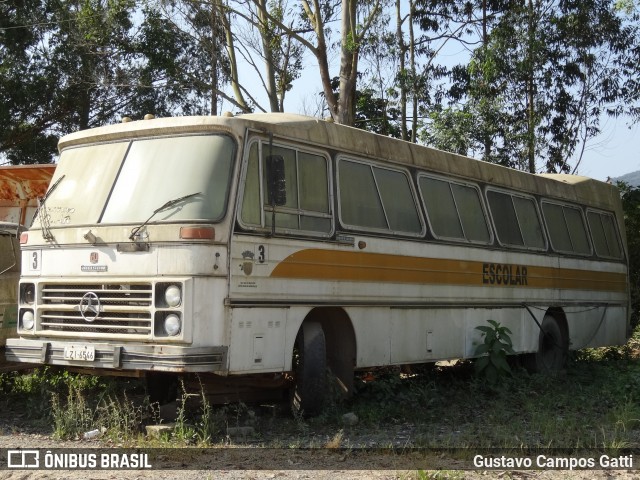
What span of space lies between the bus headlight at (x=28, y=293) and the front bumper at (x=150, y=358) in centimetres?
70

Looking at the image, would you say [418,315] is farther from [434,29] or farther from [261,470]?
[434,29]

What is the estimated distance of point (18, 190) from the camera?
498 inches

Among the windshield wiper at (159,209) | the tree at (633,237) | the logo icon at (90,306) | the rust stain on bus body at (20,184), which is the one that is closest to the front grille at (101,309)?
the logo icon at (90,306)

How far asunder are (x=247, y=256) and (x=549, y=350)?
707 centimetres

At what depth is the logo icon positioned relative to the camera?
8.16 m

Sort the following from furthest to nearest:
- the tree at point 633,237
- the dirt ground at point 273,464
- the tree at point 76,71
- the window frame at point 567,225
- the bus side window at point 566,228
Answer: the tree at point 76,71, the tree at point 633,237, the bus side window at point 566,228, the window frame at point 567,225, the dirt ground at point 273,464

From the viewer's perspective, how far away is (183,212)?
25.9ft

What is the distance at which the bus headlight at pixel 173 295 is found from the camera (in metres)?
7.71

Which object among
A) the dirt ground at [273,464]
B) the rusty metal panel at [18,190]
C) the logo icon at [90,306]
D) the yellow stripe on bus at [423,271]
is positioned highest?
the rusty metal panel at [18,190]

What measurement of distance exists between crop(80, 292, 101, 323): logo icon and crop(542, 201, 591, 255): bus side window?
7659 millimetres

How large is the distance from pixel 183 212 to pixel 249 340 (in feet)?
3.98

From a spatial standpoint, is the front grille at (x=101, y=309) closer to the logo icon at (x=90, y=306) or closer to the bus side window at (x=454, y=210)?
the logo icon at (x=90, y=306)

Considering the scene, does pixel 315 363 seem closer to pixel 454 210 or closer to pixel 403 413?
pixel 403 413

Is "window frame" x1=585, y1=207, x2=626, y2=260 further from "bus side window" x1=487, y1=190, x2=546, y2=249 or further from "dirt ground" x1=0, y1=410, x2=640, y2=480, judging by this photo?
"dirt ground" x1=0, y1=410, x2=640, y2=480
